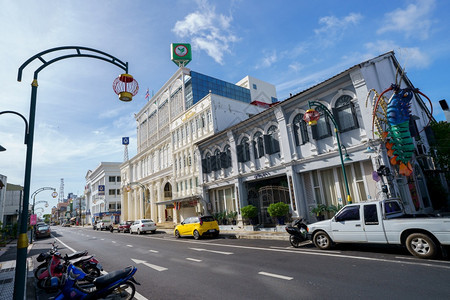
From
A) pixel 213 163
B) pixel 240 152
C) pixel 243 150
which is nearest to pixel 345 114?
pixel 243 150

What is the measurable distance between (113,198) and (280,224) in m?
61.9

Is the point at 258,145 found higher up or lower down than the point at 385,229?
higher up

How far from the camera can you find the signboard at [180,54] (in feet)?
134

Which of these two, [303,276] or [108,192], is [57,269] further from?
[108,192]

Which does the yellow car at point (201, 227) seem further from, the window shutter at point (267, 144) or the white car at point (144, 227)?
the white car at point (144, 227)

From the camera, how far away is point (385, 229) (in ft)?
28.1

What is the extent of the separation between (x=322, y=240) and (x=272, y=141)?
10.5 meters

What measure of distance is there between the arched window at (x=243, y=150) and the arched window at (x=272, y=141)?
2.34m

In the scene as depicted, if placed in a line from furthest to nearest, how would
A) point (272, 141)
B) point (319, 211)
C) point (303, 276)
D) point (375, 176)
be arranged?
point (272, 141), point (319, 211), point (375, 176), point (303, 276)

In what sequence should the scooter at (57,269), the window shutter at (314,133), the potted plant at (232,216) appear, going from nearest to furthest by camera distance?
the scooter at (57,269) < the window shutter at (314,133) < the potted plant at (232,216)

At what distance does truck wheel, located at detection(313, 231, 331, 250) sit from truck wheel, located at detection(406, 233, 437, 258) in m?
2.83

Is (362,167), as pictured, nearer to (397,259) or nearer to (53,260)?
(397,259)

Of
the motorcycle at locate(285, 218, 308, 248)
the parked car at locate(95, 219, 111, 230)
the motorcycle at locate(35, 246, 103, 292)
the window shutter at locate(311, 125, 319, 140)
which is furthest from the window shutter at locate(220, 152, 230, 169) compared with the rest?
the parked car at locate(95, 219, 111, 230)

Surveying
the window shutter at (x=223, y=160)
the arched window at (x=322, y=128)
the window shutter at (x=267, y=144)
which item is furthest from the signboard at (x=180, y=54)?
the arched window at (x=322, y=128)
